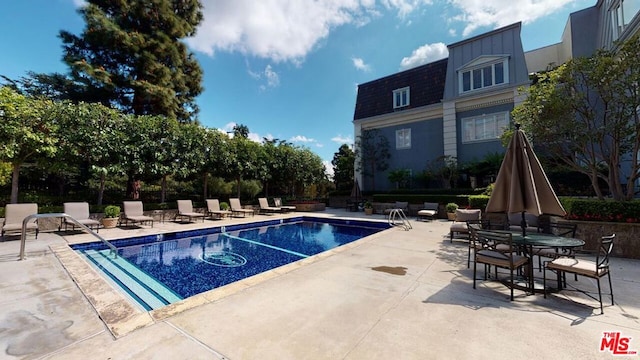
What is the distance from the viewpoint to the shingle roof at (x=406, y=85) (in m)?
18.6

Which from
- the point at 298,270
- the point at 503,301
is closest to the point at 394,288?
the point at 503,301

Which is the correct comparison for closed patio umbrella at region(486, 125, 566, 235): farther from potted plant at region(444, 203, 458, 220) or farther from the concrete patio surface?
potted plant at region(444, 203, 458, 220)

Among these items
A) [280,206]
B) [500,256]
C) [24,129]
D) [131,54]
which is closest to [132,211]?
[24,129]

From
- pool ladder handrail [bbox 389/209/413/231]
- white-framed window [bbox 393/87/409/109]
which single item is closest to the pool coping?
pool ladder handrail [bbox 389/209/413/231]

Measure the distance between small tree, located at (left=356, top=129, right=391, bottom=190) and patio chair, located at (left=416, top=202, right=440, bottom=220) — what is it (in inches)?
281

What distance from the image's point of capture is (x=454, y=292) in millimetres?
3729

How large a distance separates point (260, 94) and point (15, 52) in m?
12.6

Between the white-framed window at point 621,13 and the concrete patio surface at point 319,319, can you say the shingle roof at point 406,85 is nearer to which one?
the white-framed window at point 621,13

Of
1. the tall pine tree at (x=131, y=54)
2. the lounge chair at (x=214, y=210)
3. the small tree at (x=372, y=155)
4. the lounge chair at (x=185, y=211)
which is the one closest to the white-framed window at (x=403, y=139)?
the small tree at (x=372, y=155)

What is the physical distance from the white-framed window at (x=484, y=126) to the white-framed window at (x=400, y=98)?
4.40m

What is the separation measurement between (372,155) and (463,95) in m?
7.14

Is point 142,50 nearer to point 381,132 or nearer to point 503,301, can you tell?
point 381,132

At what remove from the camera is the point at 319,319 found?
2.92m

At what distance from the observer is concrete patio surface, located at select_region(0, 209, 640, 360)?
235cm
